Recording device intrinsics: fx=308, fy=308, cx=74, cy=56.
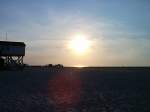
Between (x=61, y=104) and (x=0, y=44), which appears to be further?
(x=0, y=44)

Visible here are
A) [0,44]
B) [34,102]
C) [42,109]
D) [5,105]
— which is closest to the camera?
[42,109]

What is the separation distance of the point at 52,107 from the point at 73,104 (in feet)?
4.93

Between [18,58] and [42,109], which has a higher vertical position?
[18,58]

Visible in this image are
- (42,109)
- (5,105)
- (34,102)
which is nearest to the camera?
(42,109)

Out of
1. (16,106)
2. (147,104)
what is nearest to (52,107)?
(16,106)

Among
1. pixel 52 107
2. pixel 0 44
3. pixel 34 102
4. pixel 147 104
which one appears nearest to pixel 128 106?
pixel 147 104

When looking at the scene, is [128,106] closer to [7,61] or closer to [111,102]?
[111,102]

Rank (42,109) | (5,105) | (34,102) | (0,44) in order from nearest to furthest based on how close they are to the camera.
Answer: (42,109) < (5,105) < (34,102) < (0,44)

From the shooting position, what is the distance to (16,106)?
15844 mm

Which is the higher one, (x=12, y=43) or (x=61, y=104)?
(x=12, y=43)

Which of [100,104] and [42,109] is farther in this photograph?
[100,104]

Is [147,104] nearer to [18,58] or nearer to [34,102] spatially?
[34,102]

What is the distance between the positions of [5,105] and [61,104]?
9.84 feet

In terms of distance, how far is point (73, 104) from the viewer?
1683 cm
